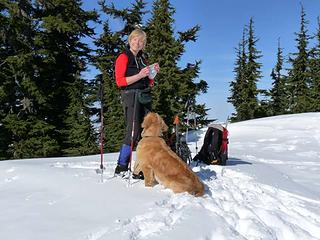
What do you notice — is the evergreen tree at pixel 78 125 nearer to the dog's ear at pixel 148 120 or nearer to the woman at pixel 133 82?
the woman at pixel 133 82

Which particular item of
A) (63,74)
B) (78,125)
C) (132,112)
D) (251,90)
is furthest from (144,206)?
(251,90)

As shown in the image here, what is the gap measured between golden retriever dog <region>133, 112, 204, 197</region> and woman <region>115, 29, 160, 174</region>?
0.21 m

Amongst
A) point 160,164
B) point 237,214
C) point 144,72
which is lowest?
point 237,214

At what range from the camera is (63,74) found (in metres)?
24.0

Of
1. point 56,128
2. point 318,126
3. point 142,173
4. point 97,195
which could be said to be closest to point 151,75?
point 142,173

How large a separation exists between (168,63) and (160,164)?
59.3 feet

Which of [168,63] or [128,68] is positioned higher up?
[168,63]

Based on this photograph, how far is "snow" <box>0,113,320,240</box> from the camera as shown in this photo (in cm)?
375

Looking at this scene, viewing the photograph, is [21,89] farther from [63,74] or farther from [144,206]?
[144,206]

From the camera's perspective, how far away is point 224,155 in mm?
8117

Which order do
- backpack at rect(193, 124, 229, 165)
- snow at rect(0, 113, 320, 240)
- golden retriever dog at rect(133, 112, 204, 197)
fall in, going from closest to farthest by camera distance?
snow at rect(0, 113, 320, 240), golden retriever dog at rect(133, 112, 204, 197), backpack at rect(193, 124, 229, 165)

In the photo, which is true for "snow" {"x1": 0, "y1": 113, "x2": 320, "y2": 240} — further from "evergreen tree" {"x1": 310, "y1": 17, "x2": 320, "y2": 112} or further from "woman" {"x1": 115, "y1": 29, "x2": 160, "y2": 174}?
"evergreen tree" {"x1": 310, "y1": 17, "x2": 320, "y2": 112}

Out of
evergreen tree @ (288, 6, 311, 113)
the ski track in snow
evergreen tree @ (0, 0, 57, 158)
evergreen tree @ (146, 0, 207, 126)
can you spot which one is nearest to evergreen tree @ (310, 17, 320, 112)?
evergreen tree @ (288, 6, 311, 113)

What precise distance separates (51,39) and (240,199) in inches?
765
